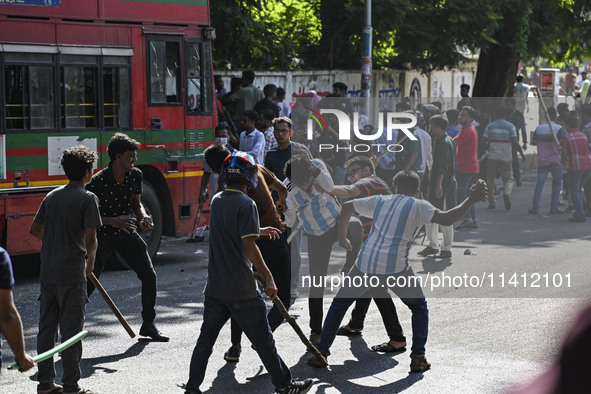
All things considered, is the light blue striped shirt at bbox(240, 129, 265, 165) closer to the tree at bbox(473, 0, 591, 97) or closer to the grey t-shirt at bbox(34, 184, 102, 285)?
the grey t-shirt at bbox(34, 184, 102, 285)

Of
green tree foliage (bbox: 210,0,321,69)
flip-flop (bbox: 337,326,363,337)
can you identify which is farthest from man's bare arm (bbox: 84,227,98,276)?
green tree foliage (bbox: 210,0,321,69)

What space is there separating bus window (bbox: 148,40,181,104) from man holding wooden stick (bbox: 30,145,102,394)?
5606 millimetres

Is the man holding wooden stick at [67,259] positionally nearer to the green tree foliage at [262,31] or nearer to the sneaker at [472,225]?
the sneaker at [472,225]

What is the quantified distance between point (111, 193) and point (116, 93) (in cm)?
390

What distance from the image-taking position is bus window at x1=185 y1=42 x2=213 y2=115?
1224 centimetres

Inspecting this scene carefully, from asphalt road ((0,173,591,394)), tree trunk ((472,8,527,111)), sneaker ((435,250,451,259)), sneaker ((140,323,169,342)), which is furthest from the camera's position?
tree trunk ((472,8,527,111))

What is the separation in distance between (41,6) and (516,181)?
498 inches

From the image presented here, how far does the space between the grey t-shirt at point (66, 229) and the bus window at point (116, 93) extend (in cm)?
512

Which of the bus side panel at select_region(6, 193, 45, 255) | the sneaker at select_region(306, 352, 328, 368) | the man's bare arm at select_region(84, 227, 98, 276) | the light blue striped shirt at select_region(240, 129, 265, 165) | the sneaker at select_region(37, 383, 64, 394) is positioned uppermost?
the light blue striped shirt at select_region(240, 129, 265, 165)

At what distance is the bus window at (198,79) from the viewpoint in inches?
482

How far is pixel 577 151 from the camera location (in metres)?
16.6

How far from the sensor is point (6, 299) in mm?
4574

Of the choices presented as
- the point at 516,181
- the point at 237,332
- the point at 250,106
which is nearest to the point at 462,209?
the point at 237,332

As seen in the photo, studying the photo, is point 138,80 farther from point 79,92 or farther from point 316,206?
point 316,206
